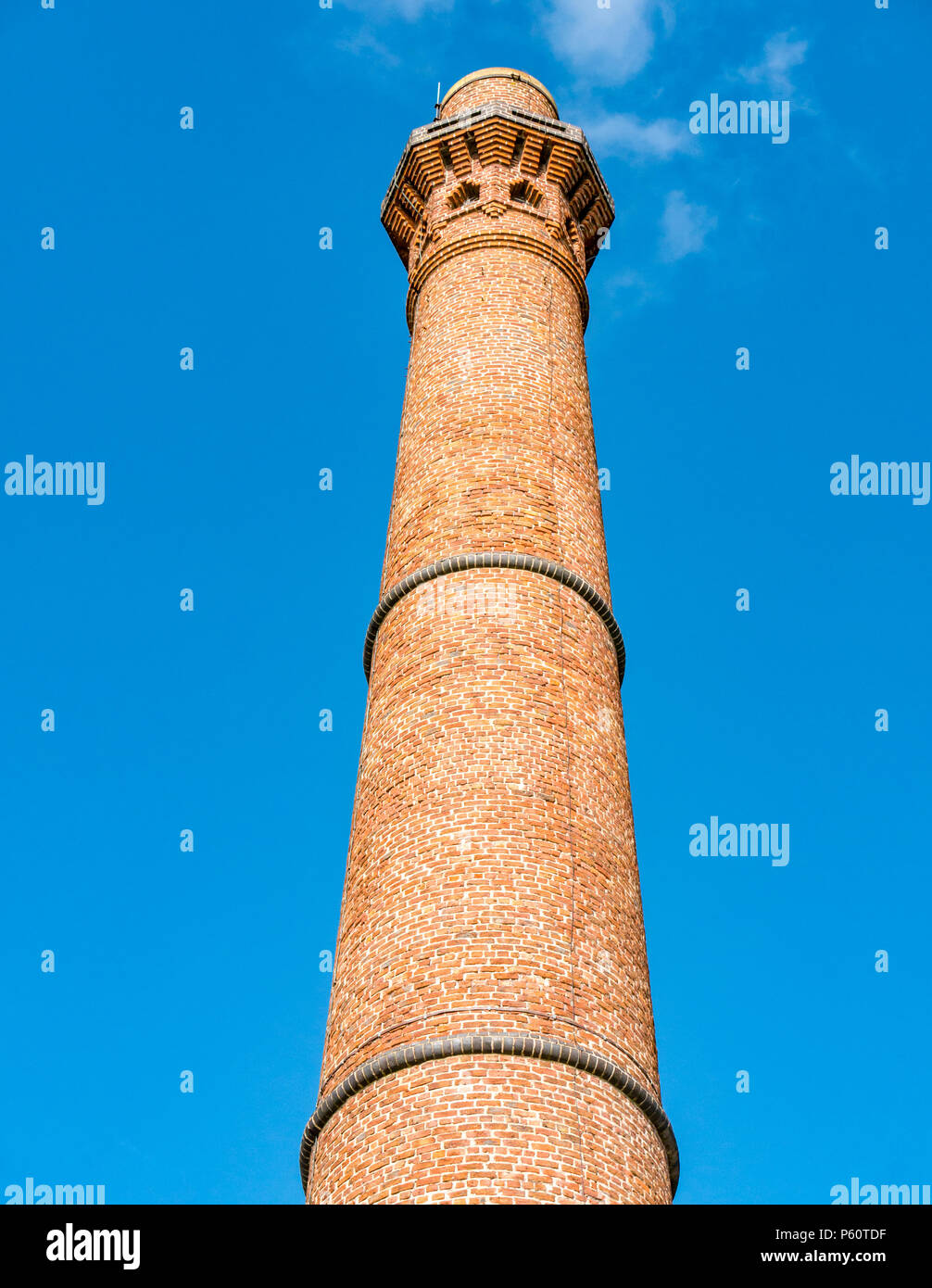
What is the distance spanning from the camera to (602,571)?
12805mm

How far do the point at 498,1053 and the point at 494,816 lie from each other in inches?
70.3

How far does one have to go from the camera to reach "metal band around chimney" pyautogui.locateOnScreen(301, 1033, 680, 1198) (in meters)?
8.86

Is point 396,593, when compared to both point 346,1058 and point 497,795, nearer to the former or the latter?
point 497,795

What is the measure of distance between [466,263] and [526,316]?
1146mm

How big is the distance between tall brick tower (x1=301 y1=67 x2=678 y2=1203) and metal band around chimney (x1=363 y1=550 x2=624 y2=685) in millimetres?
18

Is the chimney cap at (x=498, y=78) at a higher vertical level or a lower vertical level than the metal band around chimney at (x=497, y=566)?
higher

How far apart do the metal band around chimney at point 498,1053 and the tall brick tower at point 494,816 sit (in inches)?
0.6

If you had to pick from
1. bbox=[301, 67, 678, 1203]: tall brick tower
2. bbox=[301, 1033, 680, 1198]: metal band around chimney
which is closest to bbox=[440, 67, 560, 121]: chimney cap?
bbox=[301, 67, 678, 1203]: tall brick tower

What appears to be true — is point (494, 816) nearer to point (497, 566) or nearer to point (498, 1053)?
point (498, 1053)

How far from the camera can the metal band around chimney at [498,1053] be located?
29.1 ft

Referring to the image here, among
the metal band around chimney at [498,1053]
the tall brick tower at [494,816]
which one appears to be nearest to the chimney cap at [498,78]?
the tall brick tower at [494,816]
